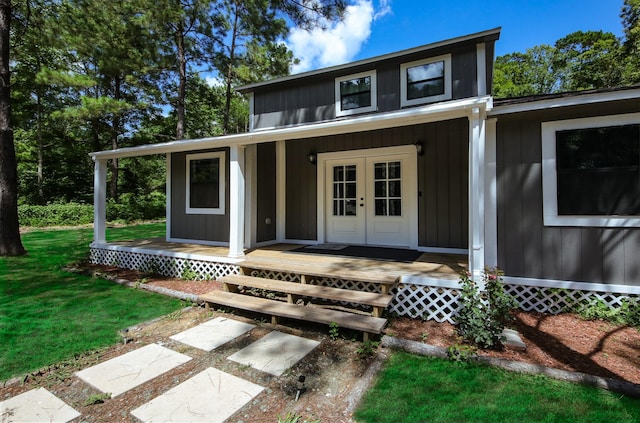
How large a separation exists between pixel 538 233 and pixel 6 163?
1006cm

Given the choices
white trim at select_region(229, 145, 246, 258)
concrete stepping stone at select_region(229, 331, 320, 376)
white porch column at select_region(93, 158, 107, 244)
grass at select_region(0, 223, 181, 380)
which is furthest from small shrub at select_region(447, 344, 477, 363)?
white porch column at select_region(93, 158, 107, 244)

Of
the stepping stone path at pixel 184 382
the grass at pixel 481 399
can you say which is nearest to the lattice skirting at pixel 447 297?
the grass at pixel 481 399

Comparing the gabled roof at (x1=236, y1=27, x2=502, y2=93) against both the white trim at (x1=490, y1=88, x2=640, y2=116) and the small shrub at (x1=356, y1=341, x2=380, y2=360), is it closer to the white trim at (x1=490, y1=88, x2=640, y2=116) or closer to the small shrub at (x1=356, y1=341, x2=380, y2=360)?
the white trim at (x1=490, y1=88, x2=640, y2=116)

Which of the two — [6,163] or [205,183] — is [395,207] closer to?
[205,183]

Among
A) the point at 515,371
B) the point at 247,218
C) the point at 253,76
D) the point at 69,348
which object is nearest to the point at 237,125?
the point at 253,76

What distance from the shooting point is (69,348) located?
A: 9.53 ft

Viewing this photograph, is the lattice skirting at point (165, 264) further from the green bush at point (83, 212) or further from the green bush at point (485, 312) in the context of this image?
the green bush at point (83, 212)

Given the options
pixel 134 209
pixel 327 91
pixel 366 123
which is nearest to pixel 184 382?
pixel 366 123

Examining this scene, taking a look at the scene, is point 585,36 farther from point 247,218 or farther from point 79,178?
point 79,178

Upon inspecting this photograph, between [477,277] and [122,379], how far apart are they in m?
3.46

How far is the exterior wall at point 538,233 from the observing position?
3.50 m

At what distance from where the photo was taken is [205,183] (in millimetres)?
6859

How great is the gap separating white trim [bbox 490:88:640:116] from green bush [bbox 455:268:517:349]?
2.03m

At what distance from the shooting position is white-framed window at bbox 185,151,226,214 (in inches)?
261
